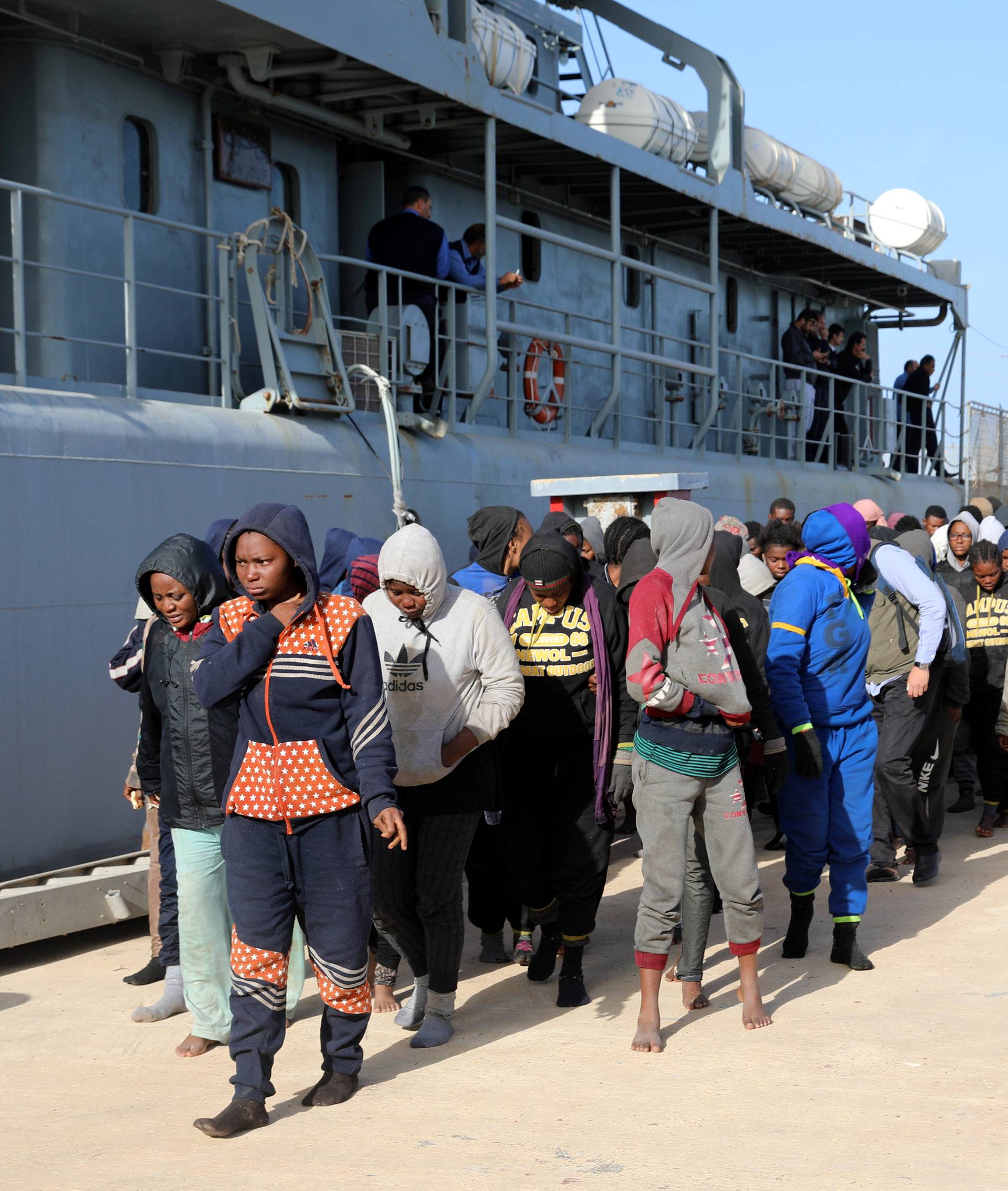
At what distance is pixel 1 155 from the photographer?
28.2ft

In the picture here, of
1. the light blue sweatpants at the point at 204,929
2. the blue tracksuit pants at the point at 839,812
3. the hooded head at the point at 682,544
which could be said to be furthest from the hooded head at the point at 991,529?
the light blue sweatpants at the point at 204,929

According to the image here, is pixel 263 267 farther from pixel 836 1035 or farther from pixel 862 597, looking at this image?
pixel 836 1035

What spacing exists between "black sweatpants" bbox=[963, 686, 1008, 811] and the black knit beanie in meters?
4.43

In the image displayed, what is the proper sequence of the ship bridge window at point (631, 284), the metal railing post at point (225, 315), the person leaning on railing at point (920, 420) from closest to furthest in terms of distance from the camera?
the metal railing post at point (225, 315)
the ship bridge window at point (631, 284)
the person leaning on railing at point (920, 420)

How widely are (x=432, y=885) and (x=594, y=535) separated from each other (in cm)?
378

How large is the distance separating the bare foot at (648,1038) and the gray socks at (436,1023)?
66 cm

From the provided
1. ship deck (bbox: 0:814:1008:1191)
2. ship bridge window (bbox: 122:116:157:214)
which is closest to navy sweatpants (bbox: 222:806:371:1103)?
ship deck (bbox: 0:814:1008:1191)

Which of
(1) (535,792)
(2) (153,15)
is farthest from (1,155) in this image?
(1) (535,792)

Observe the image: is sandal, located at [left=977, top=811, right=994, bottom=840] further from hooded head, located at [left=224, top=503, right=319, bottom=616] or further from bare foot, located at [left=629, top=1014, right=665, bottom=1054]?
hooded head, located at [left=224, top=503, right=319, bottom=616]

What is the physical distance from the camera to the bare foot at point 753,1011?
513 centimetres

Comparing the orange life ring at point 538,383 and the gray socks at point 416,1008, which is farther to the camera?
the orange life ring at point 538,383

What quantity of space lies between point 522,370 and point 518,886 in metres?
7.21

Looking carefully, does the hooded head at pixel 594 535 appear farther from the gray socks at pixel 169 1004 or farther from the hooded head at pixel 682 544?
the gray socks at pixel 169 1004

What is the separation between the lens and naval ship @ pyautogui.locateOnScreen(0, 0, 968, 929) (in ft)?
22.9
